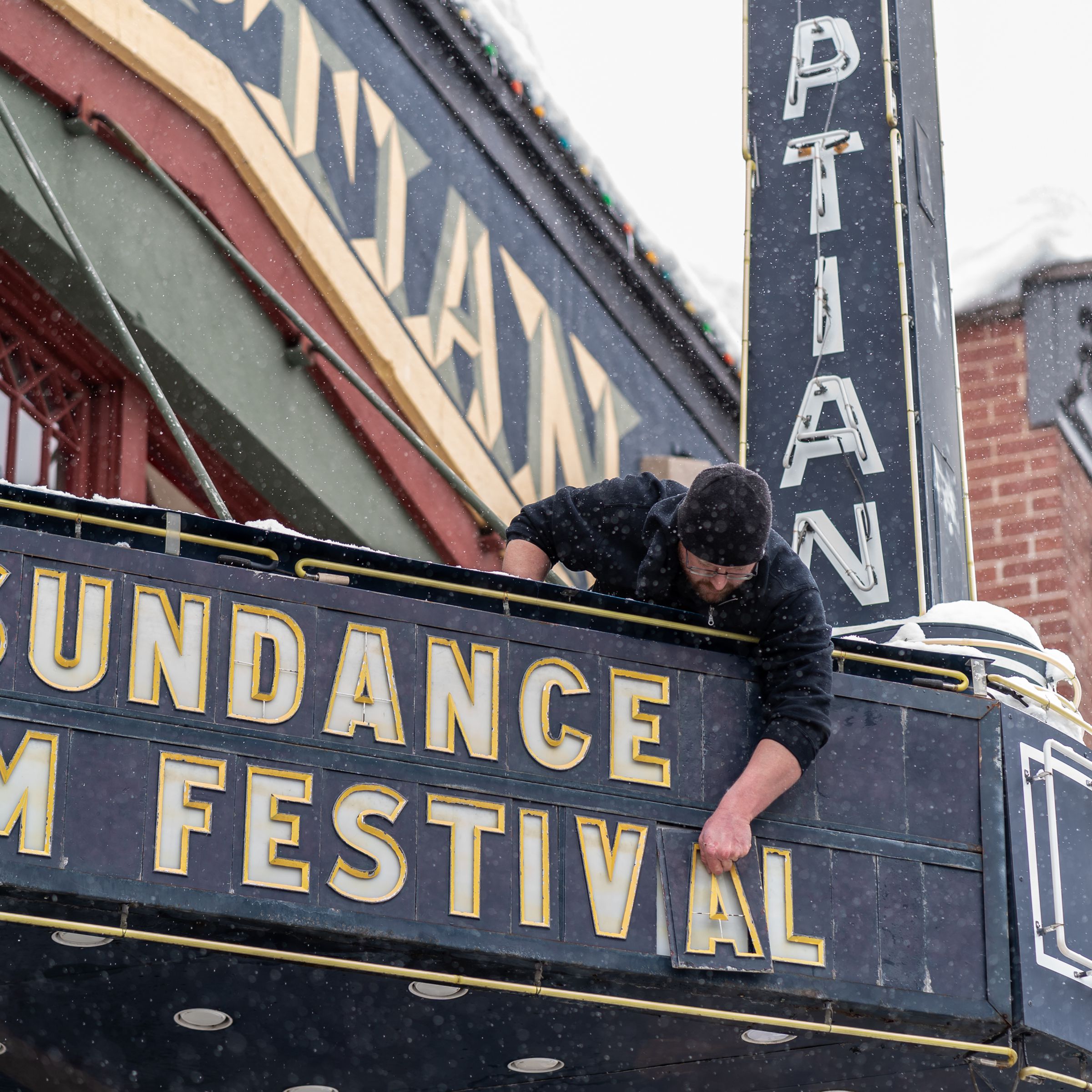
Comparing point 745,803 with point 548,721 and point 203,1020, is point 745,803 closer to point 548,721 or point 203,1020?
point 548,721

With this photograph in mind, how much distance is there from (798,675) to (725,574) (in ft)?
1.30

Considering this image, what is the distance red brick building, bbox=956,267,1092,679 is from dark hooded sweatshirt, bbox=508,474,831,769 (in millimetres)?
7116

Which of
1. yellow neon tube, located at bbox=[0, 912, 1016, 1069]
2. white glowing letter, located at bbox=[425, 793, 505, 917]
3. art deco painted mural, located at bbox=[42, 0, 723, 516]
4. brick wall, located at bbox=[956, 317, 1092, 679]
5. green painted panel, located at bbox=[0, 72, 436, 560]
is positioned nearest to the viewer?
yellow neon tube, located at bbox=[0, 912, 1016, 1069]

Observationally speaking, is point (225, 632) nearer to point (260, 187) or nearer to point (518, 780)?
point (518, 780)

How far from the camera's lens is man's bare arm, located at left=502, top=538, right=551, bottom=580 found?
22.5ft

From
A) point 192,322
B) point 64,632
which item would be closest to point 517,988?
point 64,632

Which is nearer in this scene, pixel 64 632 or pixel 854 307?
pixel 64 632

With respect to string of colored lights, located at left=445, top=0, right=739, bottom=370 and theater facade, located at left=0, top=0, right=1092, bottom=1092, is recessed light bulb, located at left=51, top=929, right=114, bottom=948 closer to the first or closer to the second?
theater facade, located at left=0, top=0, right=1092, bottom=1092

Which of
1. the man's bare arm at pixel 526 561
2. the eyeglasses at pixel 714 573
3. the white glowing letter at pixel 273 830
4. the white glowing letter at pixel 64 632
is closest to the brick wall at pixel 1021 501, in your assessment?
the man's bare arm at pixel 526 561

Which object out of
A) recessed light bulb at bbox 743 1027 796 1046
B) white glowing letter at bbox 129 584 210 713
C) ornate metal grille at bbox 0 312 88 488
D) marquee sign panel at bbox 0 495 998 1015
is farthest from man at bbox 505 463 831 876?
ornate metal grille at bbox 0 312 88 488

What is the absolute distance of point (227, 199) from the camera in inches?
384

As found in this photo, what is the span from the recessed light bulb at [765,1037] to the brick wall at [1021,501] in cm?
715

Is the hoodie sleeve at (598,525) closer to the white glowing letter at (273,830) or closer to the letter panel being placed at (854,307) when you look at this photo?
the white glowing letter at (273,830)

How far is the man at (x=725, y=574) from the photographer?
6.09 meters
